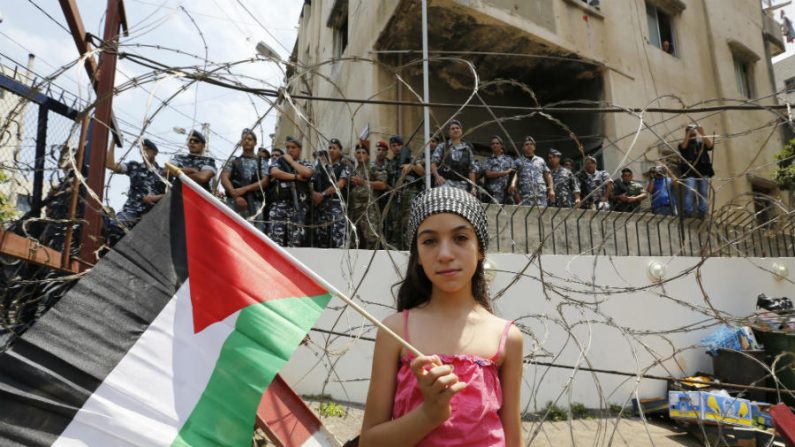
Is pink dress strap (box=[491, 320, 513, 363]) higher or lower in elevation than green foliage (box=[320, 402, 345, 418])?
higher

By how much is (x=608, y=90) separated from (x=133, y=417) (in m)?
10.5

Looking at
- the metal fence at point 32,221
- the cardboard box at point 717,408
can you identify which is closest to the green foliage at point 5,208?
the metal fence at point 32,221

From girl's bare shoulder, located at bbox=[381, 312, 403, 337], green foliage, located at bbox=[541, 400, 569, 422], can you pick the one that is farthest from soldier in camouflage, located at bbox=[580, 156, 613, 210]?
girl's bare shoulder, located at bbox=[381, 312, 403, 337]

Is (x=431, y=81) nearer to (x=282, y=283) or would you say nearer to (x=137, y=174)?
(x=137, y=174)

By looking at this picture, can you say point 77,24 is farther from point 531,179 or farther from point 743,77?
point 743,77

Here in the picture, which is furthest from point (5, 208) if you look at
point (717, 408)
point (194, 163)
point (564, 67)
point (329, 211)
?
point (564, 67)

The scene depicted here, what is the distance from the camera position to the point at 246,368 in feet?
5.19

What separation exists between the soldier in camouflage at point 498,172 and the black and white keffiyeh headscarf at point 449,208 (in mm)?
4972

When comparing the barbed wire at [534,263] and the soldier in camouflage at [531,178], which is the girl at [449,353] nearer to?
the barbed wire at [534,263]

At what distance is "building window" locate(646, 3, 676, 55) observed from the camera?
1170cm

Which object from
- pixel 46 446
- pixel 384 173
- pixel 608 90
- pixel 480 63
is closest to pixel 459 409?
pixel 46 446

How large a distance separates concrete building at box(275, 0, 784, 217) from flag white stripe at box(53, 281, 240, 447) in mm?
5919

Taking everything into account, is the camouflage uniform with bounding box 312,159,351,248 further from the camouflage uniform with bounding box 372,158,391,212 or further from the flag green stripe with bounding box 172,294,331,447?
the flag green stripe with bounding box 172,294,331,447

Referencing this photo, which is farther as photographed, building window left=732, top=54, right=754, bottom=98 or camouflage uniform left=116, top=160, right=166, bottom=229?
building window left=732, top=54, right=754, bottom=98
